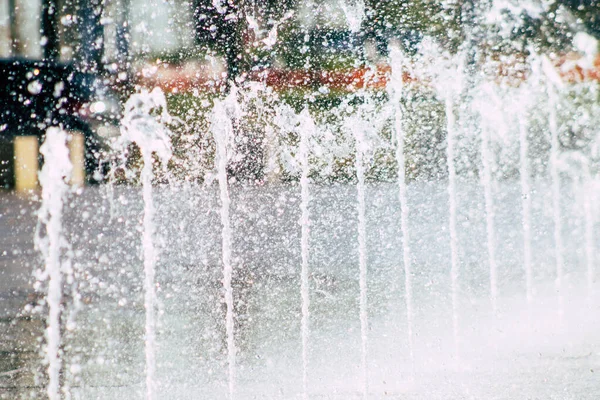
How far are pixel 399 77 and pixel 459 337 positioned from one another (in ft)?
33.0

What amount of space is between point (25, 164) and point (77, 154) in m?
0.93

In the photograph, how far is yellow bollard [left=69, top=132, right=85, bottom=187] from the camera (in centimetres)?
1130

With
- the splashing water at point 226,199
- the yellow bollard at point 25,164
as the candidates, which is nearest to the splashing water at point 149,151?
the splashing water at point 226,199

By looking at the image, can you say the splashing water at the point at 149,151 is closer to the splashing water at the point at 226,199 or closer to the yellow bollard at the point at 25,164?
the splashing water at the point at 226,199

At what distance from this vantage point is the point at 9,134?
11.1m

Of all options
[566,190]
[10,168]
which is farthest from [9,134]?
[566,190]

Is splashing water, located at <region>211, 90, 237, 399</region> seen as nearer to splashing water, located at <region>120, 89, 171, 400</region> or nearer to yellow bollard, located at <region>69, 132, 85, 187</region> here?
splashing water, located at <region>120, 89, 171, 400</region>

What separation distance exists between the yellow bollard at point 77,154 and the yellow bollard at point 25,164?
2.11ft

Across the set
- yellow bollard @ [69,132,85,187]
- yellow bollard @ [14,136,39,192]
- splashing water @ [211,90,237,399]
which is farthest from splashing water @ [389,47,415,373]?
yellow bollard @ [14,136,39,192]

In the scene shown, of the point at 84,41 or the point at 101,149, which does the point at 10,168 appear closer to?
Result: the point at 101,149

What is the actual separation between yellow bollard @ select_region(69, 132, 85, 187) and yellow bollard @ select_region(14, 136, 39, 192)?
2.11 ft

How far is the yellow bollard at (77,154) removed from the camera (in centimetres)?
1130

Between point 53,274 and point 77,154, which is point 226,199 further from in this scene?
point 77,154

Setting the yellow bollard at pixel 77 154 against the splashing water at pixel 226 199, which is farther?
the yellow bollard at pixel 77 154
